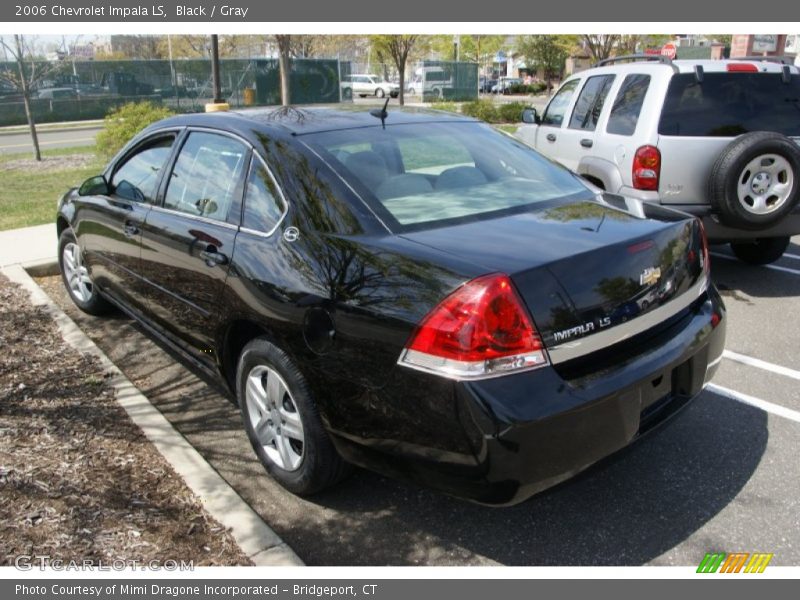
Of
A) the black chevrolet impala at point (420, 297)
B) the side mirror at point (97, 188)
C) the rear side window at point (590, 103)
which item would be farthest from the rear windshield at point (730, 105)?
the side mirror at point (97, 188)

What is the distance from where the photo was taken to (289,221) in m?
3.07

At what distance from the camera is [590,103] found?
7.08 meters

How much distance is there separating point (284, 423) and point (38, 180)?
12.5m

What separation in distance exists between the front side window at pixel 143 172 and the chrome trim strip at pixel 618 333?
2.82 metres

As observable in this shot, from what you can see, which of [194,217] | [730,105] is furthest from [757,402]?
[194,217]

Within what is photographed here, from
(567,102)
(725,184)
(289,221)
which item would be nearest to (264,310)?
(289,221)

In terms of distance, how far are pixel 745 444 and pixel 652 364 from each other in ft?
4.22

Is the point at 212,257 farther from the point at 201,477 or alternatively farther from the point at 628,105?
the point at 628,105

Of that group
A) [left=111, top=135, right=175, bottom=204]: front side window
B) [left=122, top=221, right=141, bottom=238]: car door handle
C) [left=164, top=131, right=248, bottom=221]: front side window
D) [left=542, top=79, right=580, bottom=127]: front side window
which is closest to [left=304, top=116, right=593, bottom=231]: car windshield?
[left=164, top=131, right=248, bottom=221]: front side window

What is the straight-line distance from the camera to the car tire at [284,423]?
297 cm

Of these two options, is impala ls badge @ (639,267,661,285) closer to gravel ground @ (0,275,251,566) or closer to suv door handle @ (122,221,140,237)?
gravel ground @ (0,275,251,566)

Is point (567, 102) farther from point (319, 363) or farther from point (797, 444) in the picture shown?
point (319, 363)

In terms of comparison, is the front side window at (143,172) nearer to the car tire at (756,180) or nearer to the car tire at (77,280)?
the car tire at (77,280)

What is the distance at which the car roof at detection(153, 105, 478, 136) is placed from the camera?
3.53 meters
